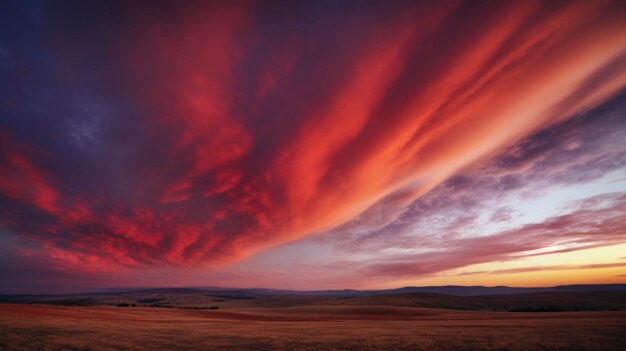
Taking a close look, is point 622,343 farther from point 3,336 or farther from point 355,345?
point 3,336

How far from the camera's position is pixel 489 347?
72.3ft

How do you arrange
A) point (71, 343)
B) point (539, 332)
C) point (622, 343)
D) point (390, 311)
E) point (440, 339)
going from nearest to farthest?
1. point (622, 343)
2. point (71, 343)
3. point (440, 339)
4. point (539, 332)
5. point (390, 311)

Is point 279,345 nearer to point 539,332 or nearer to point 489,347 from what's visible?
point 489,347

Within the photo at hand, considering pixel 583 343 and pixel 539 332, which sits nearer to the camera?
pixel 583 343

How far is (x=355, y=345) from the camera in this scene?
24.3 m

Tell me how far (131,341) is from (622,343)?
119 ft

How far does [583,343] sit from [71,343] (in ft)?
121

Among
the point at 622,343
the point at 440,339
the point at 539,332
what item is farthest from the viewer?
the point at 539,332

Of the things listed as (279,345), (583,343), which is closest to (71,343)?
(279,345)

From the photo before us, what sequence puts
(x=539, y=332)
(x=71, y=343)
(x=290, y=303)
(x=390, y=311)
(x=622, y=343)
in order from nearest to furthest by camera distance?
(x=622, y=343) → (x=71, y=343) → (x=539, y=332) → (x=390, y=311) → (x=290, y=303)

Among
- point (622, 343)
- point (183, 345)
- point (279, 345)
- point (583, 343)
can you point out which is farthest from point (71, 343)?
point (622, 343)

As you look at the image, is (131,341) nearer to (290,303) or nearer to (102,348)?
(102,348)

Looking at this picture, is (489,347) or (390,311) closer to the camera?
(489,347)

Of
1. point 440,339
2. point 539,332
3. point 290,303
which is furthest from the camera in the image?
point 290,303
